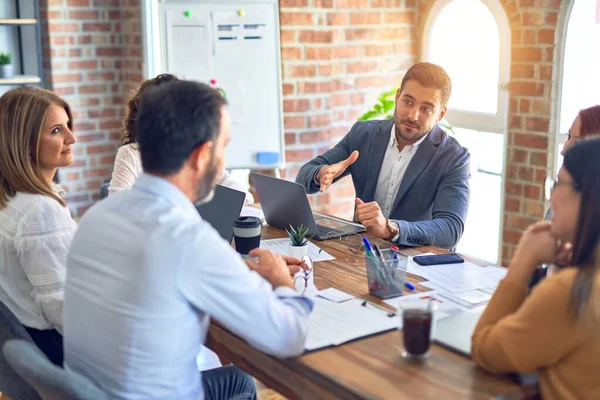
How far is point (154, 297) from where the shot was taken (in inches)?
57.4

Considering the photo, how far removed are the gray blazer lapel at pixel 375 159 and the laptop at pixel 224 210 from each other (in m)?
0.79

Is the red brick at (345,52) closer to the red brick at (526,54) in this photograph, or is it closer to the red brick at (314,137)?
the red brick at (314,137)

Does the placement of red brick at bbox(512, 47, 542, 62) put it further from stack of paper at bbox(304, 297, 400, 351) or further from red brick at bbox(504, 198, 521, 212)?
stack of paper at bbox(304, 297, 400, 351)

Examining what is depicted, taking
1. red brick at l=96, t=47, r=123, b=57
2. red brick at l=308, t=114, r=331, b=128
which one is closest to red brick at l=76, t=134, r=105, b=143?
red brick at l=96, t=47, r=123, b=57

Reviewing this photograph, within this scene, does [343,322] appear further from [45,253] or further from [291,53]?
[291,53]

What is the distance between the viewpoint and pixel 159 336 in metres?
1.49

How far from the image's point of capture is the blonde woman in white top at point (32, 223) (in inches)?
77.1

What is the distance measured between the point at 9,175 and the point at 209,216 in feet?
2.26

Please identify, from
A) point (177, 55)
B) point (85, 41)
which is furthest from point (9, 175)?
point (85, 41)

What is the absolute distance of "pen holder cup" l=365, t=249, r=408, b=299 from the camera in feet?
6.30

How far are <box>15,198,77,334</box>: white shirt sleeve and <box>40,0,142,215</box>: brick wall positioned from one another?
104 inches

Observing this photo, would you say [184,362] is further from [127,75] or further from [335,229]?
[127,75]

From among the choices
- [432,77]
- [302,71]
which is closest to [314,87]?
[302,71]

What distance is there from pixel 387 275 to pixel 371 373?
46 cm
